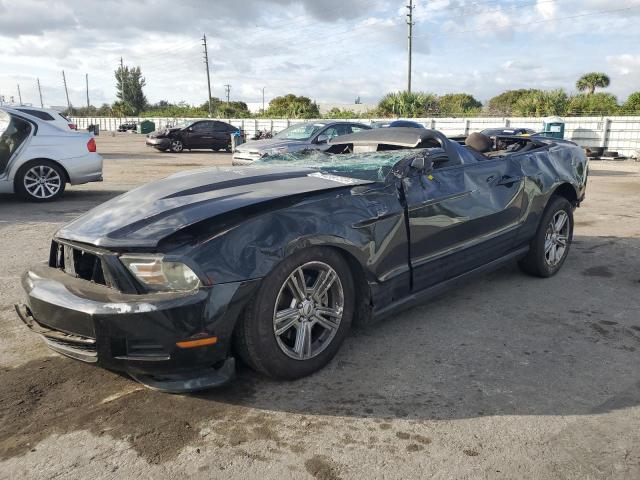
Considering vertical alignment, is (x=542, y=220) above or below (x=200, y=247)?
below

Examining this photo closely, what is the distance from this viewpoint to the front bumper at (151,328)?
2424 millimetres

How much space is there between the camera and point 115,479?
6.97 ft

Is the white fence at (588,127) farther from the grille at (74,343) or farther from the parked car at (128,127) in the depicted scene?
the parked car at (128,127)

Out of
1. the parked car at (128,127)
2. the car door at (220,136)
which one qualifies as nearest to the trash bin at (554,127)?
the car door at (220,136)

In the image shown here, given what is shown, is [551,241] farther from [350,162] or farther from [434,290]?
[350,162]

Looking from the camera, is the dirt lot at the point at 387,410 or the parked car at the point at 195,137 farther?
the parked car at the point at 195,137

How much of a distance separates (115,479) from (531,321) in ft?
9.46

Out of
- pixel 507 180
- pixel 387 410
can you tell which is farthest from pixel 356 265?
pixel 507 180

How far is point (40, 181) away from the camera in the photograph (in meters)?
8.61

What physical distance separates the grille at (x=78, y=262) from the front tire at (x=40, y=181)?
6.31 metres

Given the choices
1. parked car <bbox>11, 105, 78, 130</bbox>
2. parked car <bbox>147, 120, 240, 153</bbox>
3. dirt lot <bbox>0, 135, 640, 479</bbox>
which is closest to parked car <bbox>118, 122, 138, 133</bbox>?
parked car <bbox>147, 120, 240, 153</bbox>

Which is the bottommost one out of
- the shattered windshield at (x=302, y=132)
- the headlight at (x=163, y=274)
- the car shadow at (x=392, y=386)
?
the car shadow at (x=392, y=386)

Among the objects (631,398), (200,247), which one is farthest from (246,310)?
(631,398)

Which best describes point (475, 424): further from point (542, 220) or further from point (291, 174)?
point (542, 220)
